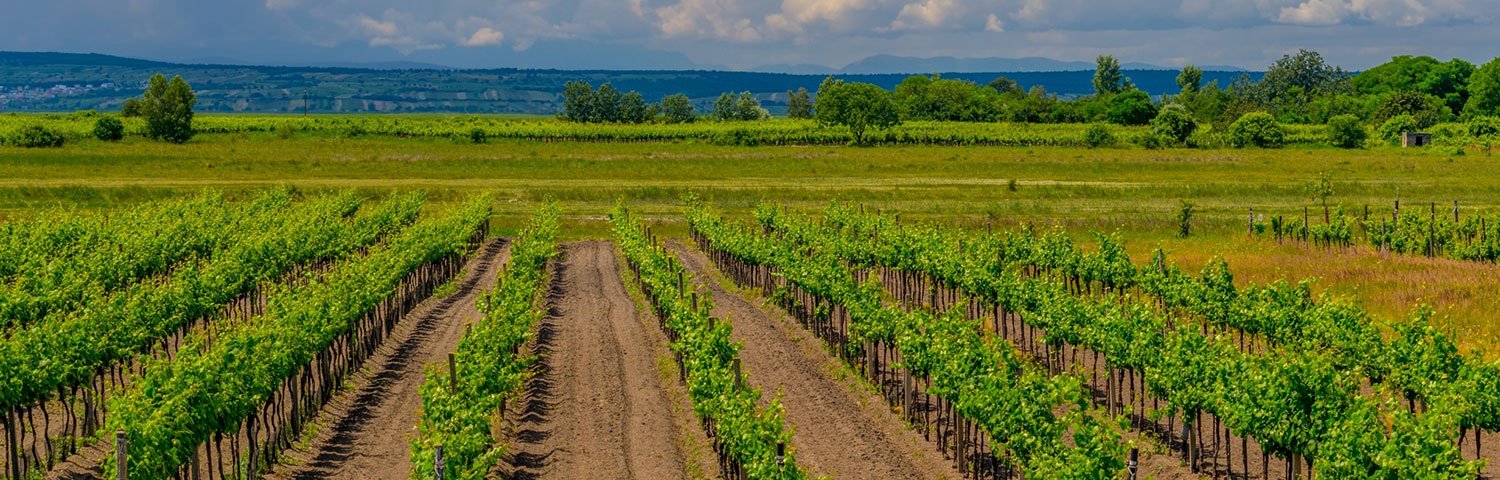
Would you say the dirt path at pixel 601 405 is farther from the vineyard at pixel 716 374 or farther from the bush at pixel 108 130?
the bush at pixel 108 130

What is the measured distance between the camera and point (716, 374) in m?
21.9

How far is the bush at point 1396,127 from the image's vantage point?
357ft

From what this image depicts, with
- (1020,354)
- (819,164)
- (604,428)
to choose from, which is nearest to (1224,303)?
(1020,354)

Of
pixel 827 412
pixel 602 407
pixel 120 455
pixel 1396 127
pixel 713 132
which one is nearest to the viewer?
pixel 120 455

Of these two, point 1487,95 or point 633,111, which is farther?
point 633,111

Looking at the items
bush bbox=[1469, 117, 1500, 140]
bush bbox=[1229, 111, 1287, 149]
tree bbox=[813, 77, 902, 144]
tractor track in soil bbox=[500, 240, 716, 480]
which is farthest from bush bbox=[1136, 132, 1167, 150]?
tractor track in soil bbox=[500, 240, 716, 480]

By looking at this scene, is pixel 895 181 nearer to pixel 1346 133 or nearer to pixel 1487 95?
pixel 1346 133

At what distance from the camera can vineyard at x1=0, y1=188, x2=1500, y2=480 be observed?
756 inches

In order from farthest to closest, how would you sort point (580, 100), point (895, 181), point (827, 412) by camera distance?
A: point (580, 100) < point (895, 181) < point (827, 412)

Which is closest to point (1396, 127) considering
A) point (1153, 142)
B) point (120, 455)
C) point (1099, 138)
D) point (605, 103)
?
point (1153, 142)

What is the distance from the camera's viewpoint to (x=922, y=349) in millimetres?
23906

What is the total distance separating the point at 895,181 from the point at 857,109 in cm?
3928

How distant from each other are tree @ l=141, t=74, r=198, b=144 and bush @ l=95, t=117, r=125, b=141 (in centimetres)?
222

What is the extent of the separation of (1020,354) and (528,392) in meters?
10.7
